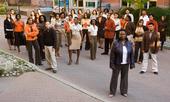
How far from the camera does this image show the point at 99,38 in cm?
1905

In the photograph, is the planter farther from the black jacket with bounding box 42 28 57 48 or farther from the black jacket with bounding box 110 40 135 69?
the black jacket with bounding box 110 40 135 69

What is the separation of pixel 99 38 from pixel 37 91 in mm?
8123

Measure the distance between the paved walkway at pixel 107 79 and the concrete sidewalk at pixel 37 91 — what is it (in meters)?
0.68

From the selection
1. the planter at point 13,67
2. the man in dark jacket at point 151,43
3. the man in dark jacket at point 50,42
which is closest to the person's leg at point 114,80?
the man in dark jacket at point 151,43

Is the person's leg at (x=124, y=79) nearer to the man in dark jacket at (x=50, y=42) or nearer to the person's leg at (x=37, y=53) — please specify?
the man in dark jacket at (x=50, y=42)

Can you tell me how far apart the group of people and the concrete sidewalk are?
1.12 meters

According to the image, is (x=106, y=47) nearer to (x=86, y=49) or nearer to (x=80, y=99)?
(x=86, y=49)

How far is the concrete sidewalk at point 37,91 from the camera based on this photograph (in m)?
10.7

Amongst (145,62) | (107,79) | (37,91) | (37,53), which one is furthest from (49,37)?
(145,62)

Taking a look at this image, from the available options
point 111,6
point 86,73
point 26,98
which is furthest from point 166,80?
point 111,6

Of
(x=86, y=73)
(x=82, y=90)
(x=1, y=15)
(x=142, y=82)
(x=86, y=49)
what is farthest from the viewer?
(x=1, y=15)

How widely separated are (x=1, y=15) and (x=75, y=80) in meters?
27.2

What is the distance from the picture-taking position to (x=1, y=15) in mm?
38750

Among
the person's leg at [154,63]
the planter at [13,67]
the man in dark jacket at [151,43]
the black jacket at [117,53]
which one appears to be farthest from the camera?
the person's leg at [154,63]
